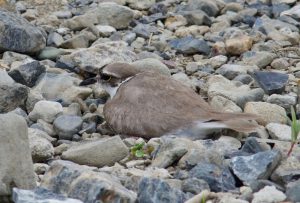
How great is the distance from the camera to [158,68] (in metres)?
7.08

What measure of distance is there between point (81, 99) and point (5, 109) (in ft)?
2.15

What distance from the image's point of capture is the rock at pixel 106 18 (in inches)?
335

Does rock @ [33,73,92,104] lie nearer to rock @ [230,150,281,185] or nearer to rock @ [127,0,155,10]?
rock @ [230,150,281,185]

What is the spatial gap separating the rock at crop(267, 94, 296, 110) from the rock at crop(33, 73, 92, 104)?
1288 millimetres

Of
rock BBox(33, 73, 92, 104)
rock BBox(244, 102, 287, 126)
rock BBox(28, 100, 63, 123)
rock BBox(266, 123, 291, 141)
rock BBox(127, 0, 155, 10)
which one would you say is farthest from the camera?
rock BBox(127, 0, 155, 10)

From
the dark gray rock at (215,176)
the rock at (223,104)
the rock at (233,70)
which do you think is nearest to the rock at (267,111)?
the rock at (223,104)

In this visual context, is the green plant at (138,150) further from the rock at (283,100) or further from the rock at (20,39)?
the rock at (20,39)

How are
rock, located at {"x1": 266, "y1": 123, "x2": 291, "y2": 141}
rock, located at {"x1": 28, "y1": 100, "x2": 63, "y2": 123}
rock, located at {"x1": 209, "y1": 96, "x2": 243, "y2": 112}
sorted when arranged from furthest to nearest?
rock, located at {"x1": 209, "y1": 96, "x2": 243, "y2": 112}, rock, located at {"x1": 28, "y1": 100, "x2": 63, "y2": 123}, rock, located at {"x1": 266, "y1": 123, "x2": 291, "y2": 141}

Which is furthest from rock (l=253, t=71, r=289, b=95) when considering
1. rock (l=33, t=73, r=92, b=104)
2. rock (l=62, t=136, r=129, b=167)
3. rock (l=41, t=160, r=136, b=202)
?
rock (l=41, t=160, r=136, b=202)

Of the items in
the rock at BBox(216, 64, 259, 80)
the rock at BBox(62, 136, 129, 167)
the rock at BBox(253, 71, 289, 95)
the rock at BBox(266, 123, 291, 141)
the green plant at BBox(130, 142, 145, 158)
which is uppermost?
the rock at BBox(62, 136, 129, 167)

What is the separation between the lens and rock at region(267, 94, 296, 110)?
6.43 metres

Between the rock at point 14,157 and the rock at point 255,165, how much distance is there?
101 centimetres

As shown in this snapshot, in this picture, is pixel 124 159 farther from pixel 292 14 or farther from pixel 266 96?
pixel 292 14

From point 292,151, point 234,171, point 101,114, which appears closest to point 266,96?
point 101,114
